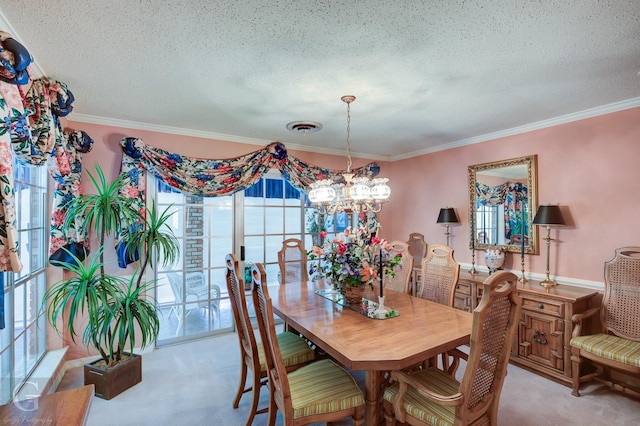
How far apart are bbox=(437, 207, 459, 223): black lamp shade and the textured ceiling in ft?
4.05

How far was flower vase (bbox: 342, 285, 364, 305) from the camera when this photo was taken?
2.43 meters

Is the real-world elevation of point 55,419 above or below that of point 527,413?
above

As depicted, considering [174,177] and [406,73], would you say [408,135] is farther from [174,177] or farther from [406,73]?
[174,177]

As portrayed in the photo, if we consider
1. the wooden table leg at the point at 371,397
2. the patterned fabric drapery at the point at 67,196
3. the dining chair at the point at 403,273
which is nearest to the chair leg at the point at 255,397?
the wooden table leg at the point at 371,397

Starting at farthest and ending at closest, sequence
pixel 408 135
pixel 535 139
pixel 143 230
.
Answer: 1. pixel 408 135
2. pixel 535 139
3. pixel 143 230

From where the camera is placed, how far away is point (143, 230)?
292 cm

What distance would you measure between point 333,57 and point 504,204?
2.74 m

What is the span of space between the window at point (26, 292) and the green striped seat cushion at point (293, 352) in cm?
162

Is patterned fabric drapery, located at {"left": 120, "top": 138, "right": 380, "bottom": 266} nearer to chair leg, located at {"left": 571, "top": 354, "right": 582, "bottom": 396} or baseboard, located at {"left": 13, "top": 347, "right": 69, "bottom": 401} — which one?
baseboard, located at {"left": 13, "top": 347, "right": 69, "bottom": 401}

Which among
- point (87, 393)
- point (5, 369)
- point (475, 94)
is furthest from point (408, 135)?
point (5, 369)

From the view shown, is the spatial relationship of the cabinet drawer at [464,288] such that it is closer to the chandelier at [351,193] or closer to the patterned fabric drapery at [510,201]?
the patterned fabric drapery at [510,201]

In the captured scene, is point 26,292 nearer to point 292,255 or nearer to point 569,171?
point 292,255

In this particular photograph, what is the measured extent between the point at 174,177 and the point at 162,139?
48cm

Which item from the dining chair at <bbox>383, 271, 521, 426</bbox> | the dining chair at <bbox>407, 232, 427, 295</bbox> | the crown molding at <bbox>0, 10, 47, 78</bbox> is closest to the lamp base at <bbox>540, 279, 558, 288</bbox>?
the dining chair at <bbox>407, 232, 427, 295</bbox>
